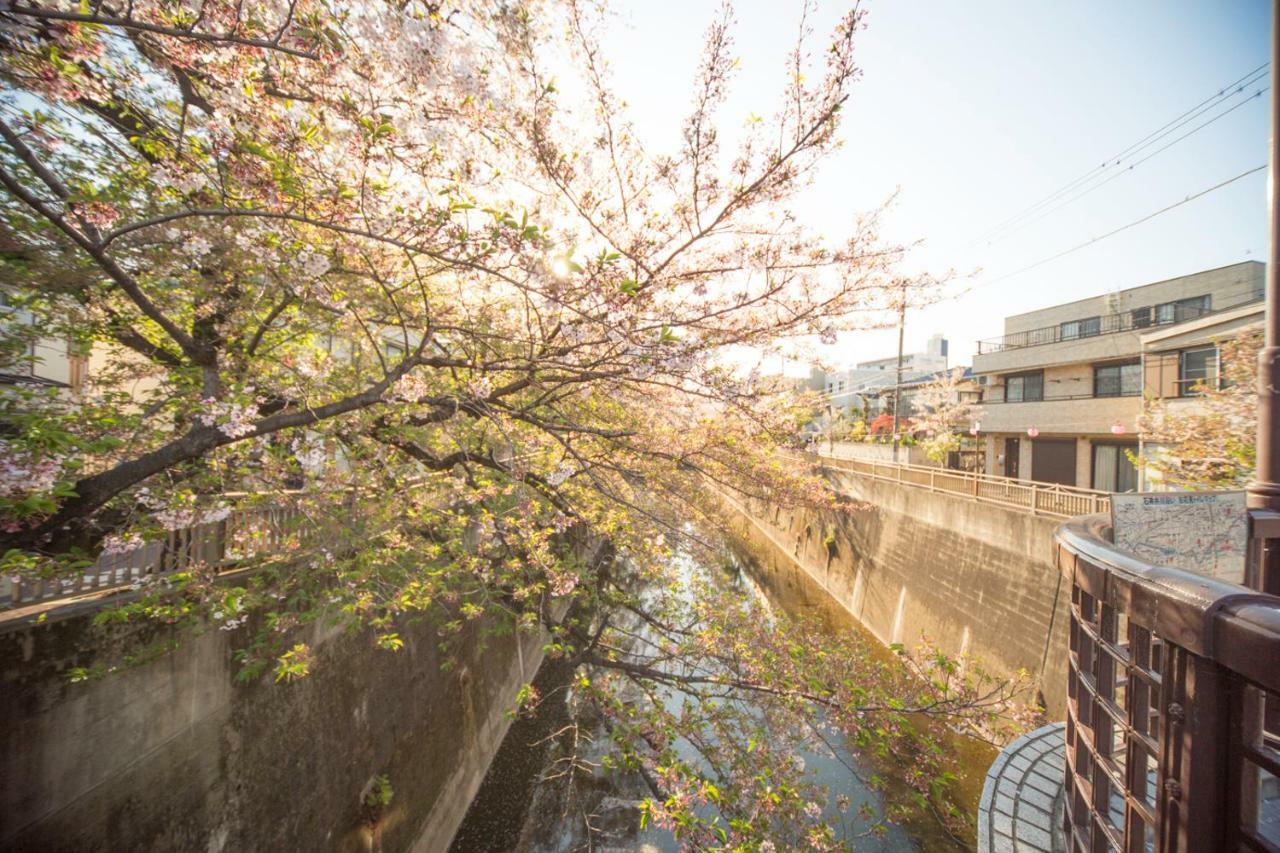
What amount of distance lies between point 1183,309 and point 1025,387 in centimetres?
581

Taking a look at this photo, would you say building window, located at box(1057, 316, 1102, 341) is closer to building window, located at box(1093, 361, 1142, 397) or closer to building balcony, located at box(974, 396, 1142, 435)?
building window, located at box(1093, 361, 1142, 397)

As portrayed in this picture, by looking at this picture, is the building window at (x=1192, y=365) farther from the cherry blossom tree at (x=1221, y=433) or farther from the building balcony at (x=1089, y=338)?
the cherry blossom tree at (x=1221, y=433)

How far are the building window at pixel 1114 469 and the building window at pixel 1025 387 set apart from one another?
397 centimetres

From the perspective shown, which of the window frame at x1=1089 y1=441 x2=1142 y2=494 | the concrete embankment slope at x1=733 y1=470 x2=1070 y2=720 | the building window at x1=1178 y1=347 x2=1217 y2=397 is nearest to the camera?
the concrete embankment slope at x1=733 y1=470 x2=1070 y2=720

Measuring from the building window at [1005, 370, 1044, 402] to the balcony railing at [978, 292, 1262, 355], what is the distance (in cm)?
149

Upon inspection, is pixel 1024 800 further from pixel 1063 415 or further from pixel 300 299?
pixel 1063 415

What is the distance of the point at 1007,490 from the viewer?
1237 centimetres

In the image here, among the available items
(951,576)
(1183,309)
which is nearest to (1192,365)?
(1183,309)

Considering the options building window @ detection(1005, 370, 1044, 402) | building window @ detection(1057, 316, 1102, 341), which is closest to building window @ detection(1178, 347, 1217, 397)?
building window @ detection(1005, 370, 1044, 402)

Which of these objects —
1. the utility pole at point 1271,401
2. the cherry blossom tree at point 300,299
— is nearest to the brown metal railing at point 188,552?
the cherry blossom tree at point 300,299

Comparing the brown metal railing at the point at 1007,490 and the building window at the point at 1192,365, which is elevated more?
the building window at the point at 1192,365

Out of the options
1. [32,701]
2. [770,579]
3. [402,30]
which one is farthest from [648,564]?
[770,579]

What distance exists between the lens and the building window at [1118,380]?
17.8 metres

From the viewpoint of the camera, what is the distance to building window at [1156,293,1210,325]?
18.0 meters
